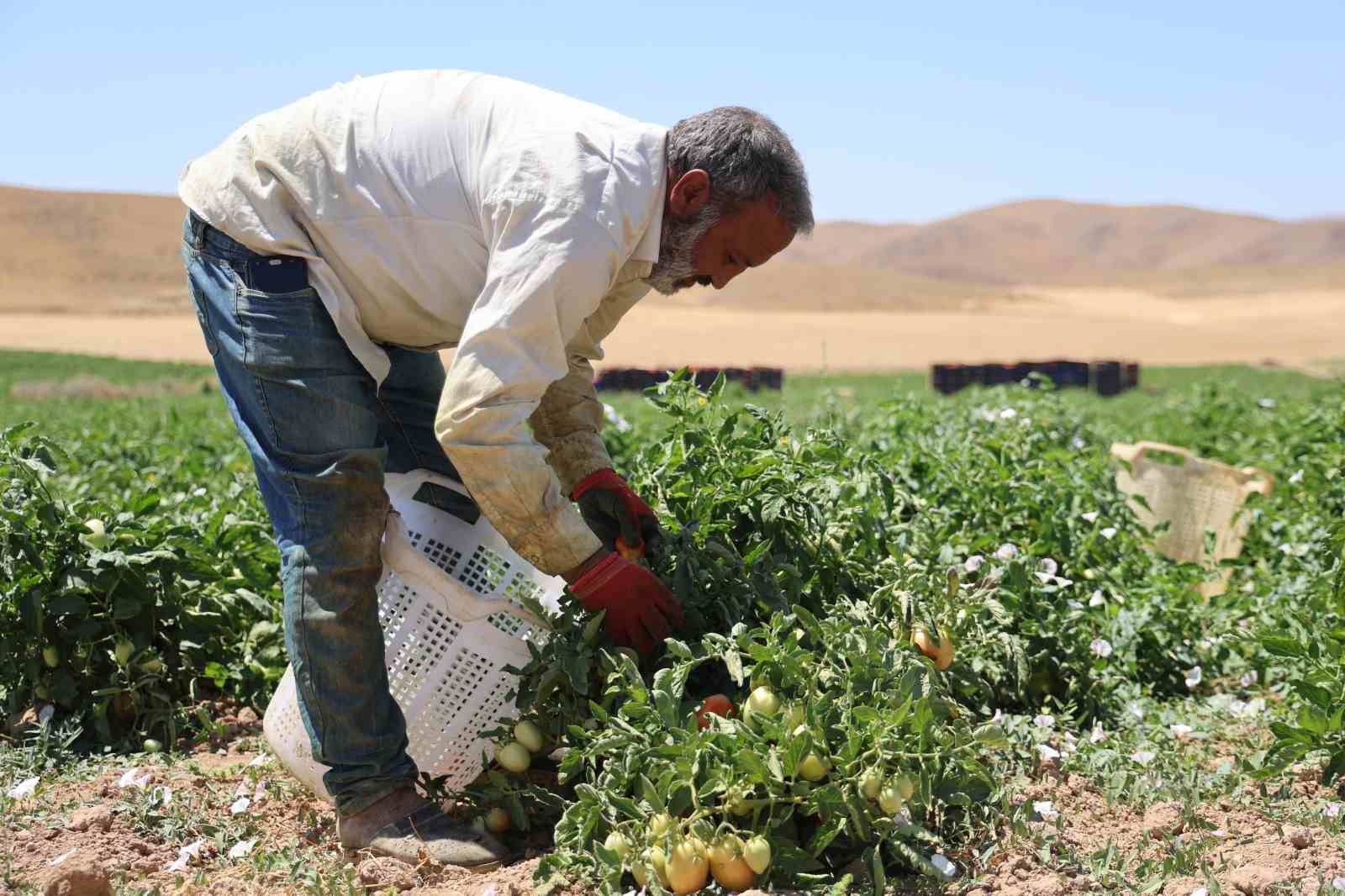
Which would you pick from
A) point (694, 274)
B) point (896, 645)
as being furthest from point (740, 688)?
point (694, 274)

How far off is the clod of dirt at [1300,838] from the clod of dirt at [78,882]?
227 centimetres

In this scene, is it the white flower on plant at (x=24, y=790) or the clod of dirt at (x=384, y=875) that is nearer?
the clod of dirt at (x=384, y=875)

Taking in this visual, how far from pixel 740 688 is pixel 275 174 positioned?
1.44 m

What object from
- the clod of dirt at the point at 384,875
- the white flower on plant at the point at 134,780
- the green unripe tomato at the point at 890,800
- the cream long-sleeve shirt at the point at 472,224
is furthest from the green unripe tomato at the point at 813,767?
the white flower on plant at the point at 134,780

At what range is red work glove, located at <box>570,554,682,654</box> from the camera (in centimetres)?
253

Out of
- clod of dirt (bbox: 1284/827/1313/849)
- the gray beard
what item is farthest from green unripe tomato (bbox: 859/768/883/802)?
the gray beard

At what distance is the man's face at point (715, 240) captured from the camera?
2.54m

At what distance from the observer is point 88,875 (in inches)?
91.0

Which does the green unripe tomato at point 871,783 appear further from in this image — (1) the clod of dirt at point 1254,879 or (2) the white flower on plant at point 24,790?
(2) the white flower on plant at point 24,790

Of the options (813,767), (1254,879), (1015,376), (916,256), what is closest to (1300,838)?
(1254,879)

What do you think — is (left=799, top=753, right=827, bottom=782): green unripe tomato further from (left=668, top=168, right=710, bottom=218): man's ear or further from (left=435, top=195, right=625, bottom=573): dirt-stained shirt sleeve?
(left=668, top=168, right=710, bottom=218): man's ear

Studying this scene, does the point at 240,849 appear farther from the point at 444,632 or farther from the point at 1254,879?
the point at 1254,879

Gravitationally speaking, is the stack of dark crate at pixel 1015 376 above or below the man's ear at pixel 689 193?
below

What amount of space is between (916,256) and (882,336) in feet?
284
